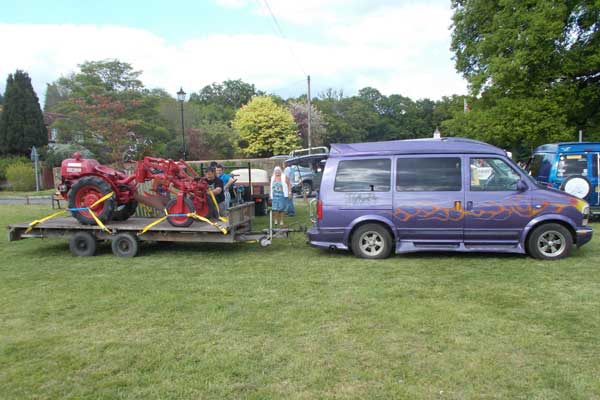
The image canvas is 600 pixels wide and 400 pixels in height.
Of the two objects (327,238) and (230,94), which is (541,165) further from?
(230,94)

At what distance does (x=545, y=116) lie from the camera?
66.0 feet

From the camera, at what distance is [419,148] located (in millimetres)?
8008

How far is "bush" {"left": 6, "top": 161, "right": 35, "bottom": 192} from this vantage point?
31641 mm

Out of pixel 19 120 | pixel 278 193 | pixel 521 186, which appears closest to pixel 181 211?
pixel 278 193

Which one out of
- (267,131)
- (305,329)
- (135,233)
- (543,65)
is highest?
(543,65)

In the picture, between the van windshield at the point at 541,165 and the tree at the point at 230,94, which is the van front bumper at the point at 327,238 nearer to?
the van windshield at the point at 541,165

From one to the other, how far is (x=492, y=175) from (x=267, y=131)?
32.6m

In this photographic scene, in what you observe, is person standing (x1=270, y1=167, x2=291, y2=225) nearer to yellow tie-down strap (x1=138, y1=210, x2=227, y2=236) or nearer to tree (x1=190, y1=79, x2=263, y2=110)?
yellow tie-down strap (x1=138, y1=210, x2=227, y2=236)

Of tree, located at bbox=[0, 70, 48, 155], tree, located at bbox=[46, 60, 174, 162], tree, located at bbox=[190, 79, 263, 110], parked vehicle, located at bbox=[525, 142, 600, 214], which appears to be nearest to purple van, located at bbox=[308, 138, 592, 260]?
parked vehicle, located at bbox=[525, 142, 600, 214]

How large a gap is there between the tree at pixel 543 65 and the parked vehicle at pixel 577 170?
29.4 feet

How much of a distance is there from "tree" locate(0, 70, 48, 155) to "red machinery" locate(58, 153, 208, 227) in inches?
1330

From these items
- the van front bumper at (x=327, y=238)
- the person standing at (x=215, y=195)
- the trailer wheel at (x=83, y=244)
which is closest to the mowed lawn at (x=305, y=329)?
the van front bumper at (x=327, y=238)

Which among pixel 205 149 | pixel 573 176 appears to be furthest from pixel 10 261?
pixel 205 149

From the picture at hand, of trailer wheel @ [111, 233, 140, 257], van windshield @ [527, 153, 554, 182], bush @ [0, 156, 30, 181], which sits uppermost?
bush @ [0, 156, 30, 181]
